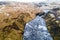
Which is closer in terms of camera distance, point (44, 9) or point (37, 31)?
point (37, 31)

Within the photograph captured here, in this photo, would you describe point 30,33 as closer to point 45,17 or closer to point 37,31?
point 37,31

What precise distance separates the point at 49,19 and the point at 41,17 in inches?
2.0

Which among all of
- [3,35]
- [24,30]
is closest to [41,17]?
[24,30]

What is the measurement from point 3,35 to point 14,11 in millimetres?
192

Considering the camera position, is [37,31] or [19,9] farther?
[19,9]

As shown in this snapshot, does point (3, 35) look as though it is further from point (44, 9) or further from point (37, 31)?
point (44, 9)

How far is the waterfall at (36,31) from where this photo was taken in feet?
2.40

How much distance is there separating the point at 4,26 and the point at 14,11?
14 centimetres

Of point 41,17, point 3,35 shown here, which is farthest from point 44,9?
point 3,35

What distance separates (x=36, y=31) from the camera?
75cm

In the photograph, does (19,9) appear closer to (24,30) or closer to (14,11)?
(14,11)

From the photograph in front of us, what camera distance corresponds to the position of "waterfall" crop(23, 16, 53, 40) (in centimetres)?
73

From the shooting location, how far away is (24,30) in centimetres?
76

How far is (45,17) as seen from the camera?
83 centimetres
